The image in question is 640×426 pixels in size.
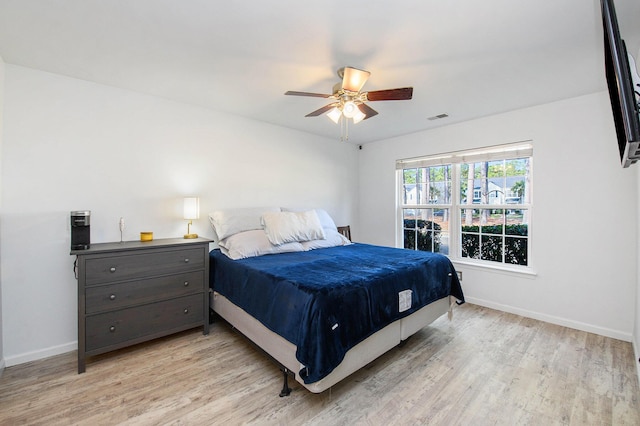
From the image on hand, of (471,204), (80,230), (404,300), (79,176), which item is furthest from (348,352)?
(471,204)

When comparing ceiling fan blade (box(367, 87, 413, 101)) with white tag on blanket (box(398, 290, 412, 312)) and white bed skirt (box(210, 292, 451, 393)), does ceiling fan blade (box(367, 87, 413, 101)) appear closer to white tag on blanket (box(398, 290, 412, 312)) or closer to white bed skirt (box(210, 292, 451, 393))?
white tag on blanket (box(398, 290, 412, 312))

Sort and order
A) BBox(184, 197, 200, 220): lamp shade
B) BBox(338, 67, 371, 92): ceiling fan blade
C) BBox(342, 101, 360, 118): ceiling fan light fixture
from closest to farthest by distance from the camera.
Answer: BBox(338, 67, 371, 92): ceiling fan blade < BBox(342, 101, 360, 118): ceiling fan light fixture < BBox(184, 197, 200, 220): lamp shade

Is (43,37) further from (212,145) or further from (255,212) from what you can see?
(255,212)

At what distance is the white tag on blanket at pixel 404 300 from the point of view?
2299 millimetres

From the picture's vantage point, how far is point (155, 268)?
8.22 feet

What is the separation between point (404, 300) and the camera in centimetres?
234

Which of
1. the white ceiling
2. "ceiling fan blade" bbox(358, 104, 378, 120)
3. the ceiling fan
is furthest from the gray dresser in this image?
"ceiling fan blade" bbox(358, 104, 378, 120)

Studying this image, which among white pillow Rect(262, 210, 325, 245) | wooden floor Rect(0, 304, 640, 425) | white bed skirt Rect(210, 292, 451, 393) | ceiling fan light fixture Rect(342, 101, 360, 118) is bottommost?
wooden floor Rect(0, 304, 640, 425)

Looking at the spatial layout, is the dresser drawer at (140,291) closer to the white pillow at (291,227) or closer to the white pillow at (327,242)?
the white pillow at (291,227)

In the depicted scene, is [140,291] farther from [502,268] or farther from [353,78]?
[502,268]

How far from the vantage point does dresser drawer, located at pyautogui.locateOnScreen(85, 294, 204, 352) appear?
88.3 inches

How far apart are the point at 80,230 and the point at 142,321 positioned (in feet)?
2.97

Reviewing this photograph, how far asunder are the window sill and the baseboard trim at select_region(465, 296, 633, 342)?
16.0 inches

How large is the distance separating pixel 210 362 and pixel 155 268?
0.93 metres
